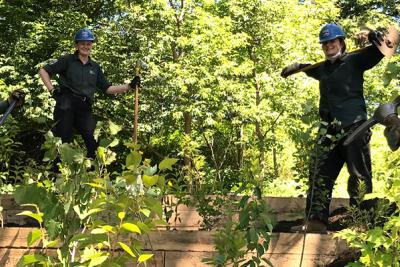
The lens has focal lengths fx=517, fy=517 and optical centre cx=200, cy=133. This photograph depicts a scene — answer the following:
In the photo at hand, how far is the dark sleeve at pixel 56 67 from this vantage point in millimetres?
4656

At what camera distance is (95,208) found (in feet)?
5.53

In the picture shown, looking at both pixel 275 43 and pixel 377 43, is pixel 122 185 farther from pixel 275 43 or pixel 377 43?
pixel 275 43

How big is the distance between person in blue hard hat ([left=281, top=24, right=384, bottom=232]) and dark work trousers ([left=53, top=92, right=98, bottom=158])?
2.17m

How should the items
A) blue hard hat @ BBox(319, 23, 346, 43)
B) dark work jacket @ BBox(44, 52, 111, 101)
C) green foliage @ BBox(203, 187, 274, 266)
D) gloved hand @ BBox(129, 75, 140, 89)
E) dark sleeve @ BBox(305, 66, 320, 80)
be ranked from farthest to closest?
gloved hand @ BBox(129, 75, 140, 89) → dark work jacket @ BBox(44, 52, 111, 101) → dark sleeve @ BBox(305, 66, 320, 80) → blue hard hat @ BBox(319, 23, 346, 43) → green foliage @ BBox(203, 187, 274, 266)

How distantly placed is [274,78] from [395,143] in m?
13.7

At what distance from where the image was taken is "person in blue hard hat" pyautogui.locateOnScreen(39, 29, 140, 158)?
4668 millimetres

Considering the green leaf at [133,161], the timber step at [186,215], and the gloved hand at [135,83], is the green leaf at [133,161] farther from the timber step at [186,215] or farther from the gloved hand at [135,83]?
the gloved hand at [135,83]

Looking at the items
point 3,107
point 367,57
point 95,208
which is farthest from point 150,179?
point 367,57

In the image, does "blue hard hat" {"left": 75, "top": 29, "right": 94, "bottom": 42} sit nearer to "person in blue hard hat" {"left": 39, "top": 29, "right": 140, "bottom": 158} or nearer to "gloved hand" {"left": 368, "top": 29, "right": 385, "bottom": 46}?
"person in blue hard hat" {"left": 39, "top": 29, "right": 140, "bottom": 158}

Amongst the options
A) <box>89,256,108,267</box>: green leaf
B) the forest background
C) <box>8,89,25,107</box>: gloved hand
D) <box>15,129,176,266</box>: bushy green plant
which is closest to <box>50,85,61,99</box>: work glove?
<box>8,89,25,107</box>: gloved hand

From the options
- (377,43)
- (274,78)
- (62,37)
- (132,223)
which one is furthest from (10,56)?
(132,223)

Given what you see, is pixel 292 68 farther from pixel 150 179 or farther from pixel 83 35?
Result: pixel 150 179

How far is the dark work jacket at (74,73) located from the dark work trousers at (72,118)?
0.25 ft

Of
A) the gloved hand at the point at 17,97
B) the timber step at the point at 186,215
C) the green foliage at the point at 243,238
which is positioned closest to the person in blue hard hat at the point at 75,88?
the timber step at the point at 186,215
